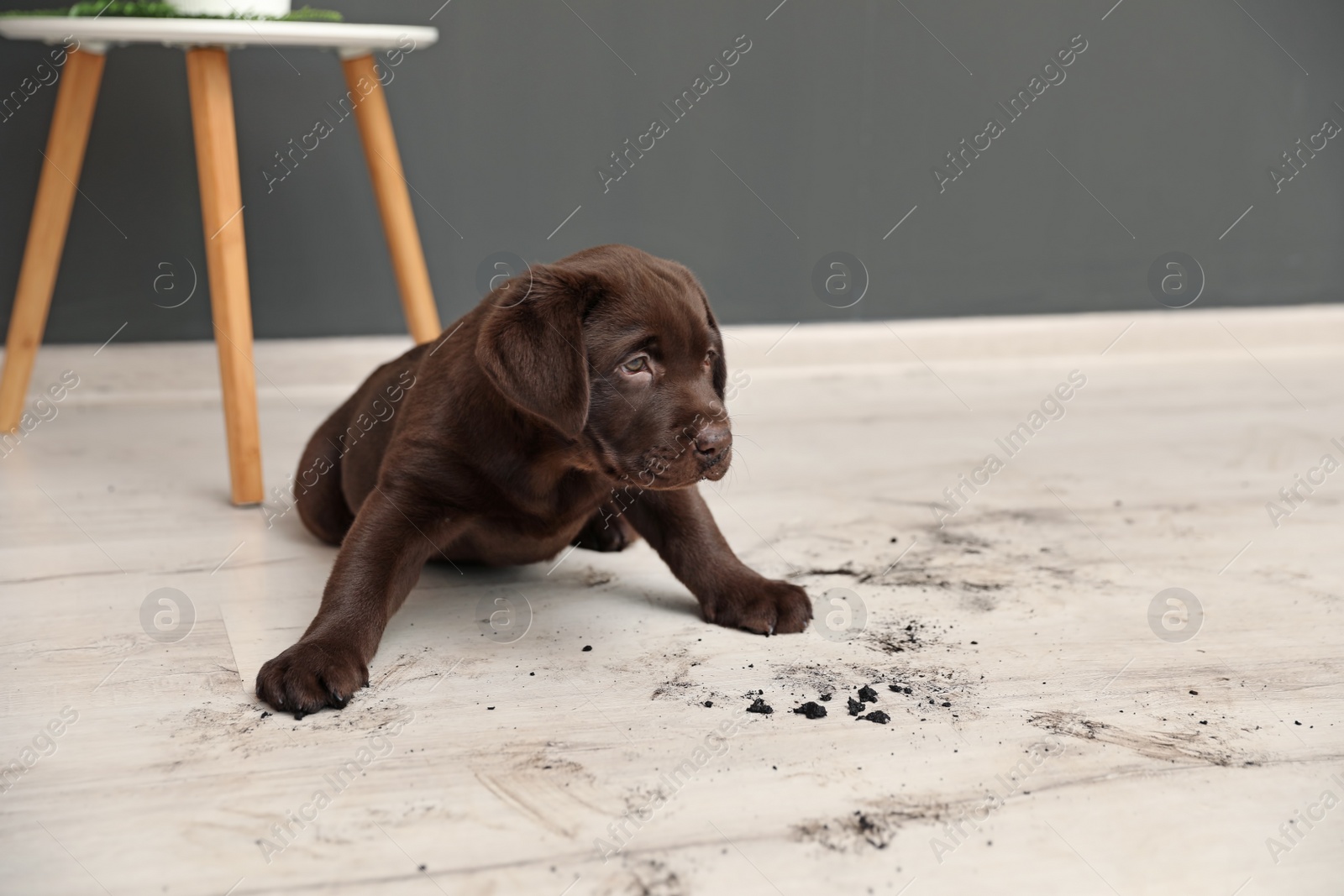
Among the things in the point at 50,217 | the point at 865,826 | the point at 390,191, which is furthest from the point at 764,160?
the point at 865,826

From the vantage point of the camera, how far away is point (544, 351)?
203 centimetres

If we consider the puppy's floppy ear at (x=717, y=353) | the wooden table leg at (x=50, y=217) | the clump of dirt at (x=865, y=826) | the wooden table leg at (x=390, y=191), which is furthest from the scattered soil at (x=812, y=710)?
the wooden table leg at (x=50, y=217)

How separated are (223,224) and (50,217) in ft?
2.76

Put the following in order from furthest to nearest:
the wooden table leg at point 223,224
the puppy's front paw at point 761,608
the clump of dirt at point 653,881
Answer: the wooden table leg at point 223,224 < the puppy's front paw at point 761,608 < the clump of dirt at point 653,881

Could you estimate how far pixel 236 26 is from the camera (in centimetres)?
296

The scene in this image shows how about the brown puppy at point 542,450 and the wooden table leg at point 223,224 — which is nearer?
the brown puppy at point 542,450

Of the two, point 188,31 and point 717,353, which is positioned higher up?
point 188,31

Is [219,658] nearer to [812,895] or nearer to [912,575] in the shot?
[812,895]

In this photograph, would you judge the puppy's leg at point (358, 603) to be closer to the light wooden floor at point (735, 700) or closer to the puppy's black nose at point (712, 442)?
the light wooden floor at point (735, 700)

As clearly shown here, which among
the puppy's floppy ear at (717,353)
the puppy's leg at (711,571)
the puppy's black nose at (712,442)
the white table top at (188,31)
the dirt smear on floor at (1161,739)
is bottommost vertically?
the puppy's leg at (711,571)

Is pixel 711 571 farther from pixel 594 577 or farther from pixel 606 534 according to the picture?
pixel 606 534

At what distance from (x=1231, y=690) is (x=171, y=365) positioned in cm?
371

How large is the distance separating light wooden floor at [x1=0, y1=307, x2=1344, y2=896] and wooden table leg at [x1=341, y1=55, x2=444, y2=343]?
663mm

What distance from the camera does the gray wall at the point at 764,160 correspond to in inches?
172
